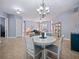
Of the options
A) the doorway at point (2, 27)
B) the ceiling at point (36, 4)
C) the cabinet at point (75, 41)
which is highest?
the ceiling at point (36, 4)

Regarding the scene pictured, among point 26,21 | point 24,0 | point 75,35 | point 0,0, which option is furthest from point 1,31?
point 75,35

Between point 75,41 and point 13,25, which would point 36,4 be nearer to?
point 75,41

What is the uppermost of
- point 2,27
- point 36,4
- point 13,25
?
point 36,4

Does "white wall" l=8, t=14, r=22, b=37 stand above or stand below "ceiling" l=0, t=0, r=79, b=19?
below

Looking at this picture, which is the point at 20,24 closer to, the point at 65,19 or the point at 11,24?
the point at 11,24

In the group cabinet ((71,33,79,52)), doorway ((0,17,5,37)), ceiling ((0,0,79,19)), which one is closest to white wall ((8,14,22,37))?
doorway ((0,17,5,37))

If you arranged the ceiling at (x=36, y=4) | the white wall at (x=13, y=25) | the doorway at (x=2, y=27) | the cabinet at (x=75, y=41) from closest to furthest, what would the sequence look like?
the cabinet at (x=75, y=41) < the ceiling at (x=36, y=4) < the doorway at (x=2, y=27) < the white wall at (x=13, y=25)

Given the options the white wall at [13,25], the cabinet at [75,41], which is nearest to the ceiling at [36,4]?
the cabinet at [75,41]

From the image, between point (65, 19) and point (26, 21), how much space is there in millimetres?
8529

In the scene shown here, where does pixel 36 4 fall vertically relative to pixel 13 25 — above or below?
above

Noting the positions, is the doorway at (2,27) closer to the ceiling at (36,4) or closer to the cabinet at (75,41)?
the ceiling at (36,4)

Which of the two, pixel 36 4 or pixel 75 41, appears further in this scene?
pixel 36 4

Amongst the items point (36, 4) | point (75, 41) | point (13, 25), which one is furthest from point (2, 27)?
point (75, 41)

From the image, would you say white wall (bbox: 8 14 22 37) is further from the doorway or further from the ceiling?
the ceiling
